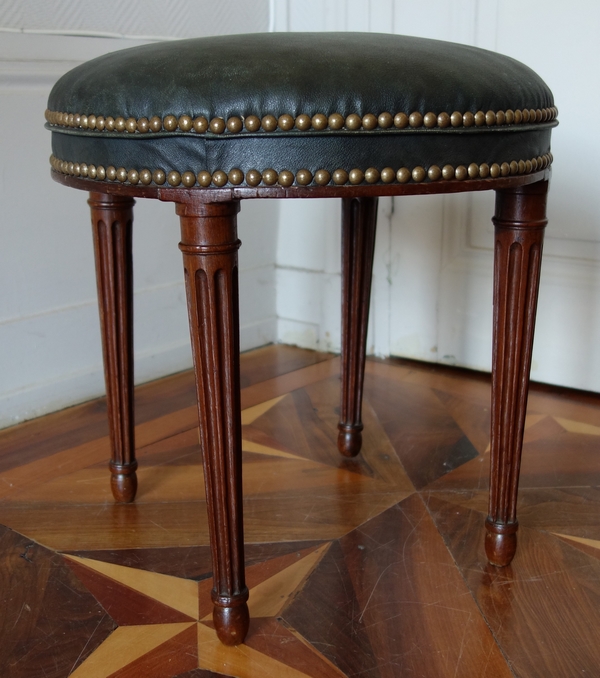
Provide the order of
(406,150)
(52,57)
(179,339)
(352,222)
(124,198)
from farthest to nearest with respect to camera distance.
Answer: (179,339), (52,57), (352,222), (124,198), (406,150)

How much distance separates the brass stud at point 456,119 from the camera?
547 mm

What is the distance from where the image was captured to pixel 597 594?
71 cm

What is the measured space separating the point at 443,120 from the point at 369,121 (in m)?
0.06

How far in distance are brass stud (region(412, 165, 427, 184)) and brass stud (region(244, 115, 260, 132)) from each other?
113 millimetres

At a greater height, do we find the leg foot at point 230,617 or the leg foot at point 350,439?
the leg foot at point 230,617

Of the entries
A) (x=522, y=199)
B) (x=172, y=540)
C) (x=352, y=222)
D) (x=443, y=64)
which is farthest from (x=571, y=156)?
(x=172, y=540)

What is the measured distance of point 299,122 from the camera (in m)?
0.51

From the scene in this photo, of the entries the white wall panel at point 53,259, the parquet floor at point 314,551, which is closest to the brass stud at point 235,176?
the parquet floor at point 314,551

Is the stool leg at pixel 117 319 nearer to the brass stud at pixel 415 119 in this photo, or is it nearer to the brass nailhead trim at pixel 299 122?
the brass nailhead trim at pixel 299 122

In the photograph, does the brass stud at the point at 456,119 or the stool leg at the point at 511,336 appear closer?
the brass stud at the point at 456,119

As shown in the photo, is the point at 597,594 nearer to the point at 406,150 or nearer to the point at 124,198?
the point at 406,150

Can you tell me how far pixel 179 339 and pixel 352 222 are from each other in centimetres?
52

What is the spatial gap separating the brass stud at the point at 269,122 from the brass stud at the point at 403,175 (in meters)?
0.09

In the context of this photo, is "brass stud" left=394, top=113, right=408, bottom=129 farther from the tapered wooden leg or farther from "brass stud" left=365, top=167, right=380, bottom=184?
the tapered wooden leg
